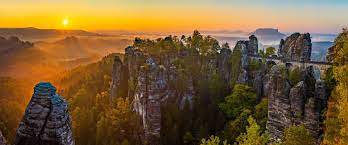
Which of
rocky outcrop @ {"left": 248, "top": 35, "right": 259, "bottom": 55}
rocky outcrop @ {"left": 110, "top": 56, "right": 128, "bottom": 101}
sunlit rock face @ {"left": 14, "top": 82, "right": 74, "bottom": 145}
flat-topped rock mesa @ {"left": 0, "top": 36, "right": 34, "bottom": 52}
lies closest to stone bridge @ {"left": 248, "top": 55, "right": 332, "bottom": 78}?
rocky outcrop @ {"left": 248, "top": 35, "right": 259, "bottom": 55}

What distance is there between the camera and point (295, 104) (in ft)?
116

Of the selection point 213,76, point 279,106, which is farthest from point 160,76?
point 279,106

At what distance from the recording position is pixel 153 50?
6588 cm

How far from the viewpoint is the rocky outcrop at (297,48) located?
58.5 meters

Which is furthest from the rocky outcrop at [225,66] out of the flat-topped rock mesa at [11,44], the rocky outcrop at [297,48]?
the flat-topped rock mesa at [11,44]

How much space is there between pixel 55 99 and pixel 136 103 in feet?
139

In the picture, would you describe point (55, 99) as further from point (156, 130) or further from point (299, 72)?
point (156, 130)

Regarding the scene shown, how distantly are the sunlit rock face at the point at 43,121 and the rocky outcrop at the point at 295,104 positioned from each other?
25.6m

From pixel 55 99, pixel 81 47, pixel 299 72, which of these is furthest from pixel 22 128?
pixel 81 47

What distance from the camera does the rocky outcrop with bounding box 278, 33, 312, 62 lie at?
5847 cm

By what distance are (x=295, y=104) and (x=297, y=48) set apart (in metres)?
26.4

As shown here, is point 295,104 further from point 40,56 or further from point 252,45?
point 40,56

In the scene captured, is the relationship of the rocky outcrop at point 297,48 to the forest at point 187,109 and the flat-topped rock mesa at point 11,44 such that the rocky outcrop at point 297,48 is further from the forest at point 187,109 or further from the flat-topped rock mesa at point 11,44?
the flat-topped rock mesa at point 11,44

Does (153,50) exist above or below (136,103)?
above
